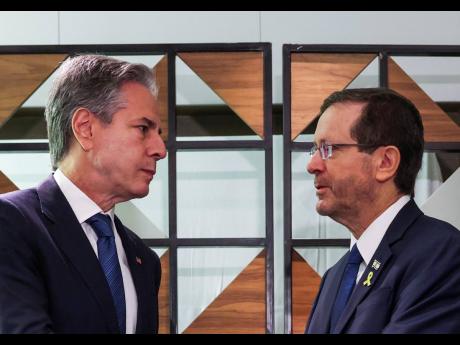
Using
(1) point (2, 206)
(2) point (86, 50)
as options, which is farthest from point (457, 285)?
(2) point (86, 50)

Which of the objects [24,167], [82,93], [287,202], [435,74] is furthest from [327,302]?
[24,167]

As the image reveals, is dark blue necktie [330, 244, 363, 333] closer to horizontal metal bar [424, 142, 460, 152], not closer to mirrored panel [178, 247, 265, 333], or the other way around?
mirrored panel [178, 247, 265, 333]

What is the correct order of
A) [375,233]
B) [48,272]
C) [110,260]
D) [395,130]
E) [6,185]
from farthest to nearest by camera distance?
1. [6,185]
2. [395,130]
3. [375,233]
4. [110,260]
5. [48,272]

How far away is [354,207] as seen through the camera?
7.30ft

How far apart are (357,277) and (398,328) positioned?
325mm

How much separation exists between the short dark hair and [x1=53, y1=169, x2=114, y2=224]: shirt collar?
2.54ft

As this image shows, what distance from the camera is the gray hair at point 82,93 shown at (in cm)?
203

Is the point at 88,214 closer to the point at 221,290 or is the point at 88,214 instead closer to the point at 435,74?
the point at 221,290

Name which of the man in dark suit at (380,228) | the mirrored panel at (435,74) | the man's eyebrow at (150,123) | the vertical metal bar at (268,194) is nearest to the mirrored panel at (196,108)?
the vertical metal bar at (268,194)

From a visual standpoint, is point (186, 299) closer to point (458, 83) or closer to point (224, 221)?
point (224, 221)

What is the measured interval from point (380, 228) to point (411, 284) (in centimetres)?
31

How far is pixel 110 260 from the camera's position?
6.33 ft

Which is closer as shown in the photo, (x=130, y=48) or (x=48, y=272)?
(x=48, y=272)

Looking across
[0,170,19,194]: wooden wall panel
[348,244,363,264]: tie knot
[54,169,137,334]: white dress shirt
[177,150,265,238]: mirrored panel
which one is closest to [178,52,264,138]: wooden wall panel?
[177,150,265,238]: mirrored panel
